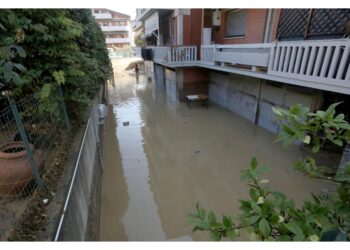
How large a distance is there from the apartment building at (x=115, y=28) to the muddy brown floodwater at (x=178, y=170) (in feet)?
147

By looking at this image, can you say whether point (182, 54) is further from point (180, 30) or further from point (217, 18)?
point (217, 18)

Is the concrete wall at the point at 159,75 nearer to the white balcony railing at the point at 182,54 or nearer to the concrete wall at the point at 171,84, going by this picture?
the concrete wall at the point at 171,84

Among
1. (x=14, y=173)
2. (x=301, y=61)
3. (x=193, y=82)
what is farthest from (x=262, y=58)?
(x=14, y=173)

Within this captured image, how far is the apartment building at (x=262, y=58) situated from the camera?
13.7ft

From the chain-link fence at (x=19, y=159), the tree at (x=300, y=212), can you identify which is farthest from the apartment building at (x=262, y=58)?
the chain-link fence at (x=19, y=159)

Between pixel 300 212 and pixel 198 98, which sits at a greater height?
pixel 300 212

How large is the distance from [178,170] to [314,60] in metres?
3.92

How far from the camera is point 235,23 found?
8602 mm

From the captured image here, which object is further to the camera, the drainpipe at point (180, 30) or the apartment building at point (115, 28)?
the apartment building at point (115, 28)

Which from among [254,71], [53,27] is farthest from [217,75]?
[53,27]

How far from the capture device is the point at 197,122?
844cm

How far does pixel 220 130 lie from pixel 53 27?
5.95 m

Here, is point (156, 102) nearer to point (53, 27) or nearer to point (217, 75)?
point (217, 75)

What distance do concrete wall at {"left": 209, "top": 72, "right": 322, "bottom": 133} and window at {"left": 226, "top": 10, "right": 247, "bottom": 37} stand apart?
69.7 inches
